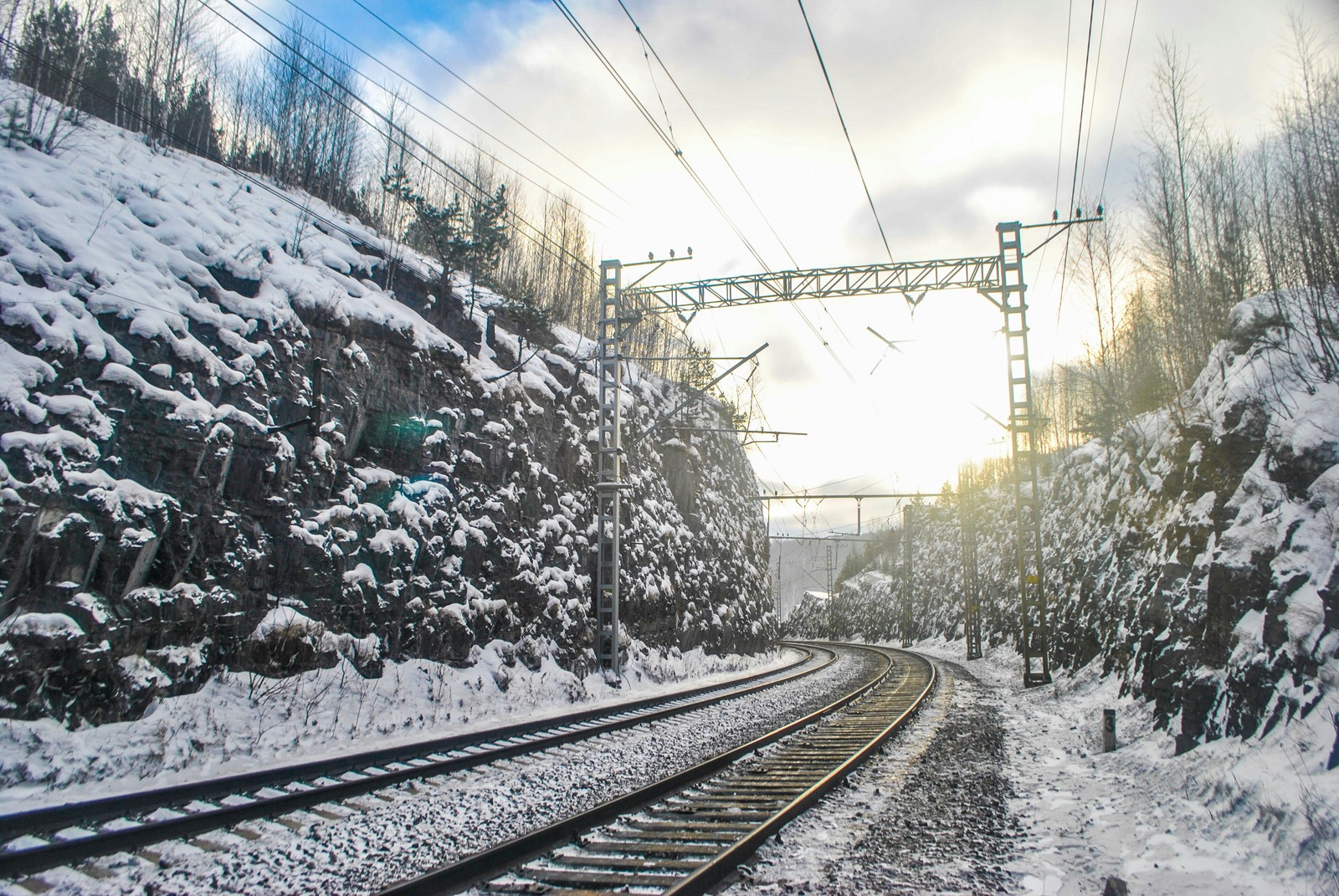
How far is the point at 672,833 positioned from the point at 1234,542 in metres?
8.07

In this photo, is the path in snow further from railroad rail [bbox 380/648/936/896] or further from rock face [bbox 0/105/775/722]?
rock face [bbox 0/105/775/722]

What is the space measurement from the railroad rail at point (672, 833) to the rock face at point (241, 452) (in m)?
5.83

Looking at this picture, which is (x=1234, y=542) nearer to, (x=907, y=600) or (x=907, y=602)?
(x=907, y=602)

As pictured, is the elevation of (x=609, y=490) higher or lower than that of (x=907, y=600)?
higher

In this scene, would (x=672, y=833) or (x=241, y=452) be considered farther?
(x=241, y=452)

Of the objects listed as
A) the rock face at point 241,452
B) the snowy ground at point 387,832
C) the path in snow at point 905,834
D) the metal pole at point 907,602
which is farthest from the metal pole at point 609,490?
the metal pole at point 907,602

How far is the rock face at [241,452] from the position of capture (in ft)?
28.1

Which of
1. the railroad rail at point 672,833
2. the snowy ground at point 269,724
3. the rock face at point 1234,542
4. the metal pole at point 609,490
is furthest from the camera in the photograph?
the metal pole at point 609,490

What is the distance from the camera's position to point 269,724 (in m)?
9.19

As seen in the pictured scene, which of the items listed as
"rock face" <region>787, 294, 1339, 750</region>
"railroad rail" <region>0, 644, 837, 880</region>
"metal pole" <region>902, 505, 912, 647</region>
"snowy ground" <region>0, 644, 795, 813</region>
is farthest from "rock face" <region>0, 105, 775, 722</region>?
"metal pole" <region>902, 505, 912, 647</region>

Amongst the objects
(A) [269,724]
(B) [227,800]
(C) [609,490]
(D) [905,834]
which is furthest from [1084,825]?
(C) [609,490]

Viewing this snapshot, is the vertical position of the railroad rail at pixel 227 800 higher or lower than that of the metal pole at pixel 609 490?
lower

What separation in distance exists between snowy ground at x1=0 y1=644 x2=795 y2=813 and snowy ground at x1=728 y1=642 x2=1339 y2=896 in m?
5.88

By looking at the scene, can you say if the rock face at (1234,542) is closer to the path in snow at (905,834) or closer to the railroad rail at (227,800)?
the path in snow at (905,834)
